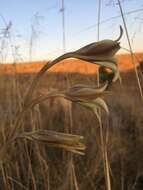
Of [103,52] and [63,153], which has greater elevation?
[103,52]

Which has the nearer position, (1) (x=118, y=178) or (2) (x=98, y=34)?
(2) (x=98, y=34)

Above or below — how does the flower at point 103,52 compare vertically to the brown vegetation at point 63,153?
above

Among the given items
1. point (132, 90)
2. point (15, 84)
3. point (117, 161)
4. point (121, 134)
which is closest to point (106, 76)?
point (15, 84)

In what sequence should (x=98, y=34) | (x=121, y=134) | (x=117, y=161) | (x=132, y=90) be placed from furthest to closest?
(x=132, y=90) → (x=121, y=134) → (x=117, y=161) → (x=98, y=34)

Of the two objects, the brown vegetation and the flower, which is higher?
the flower

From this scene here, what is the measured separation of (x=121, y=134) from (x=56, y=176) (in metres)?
0.80

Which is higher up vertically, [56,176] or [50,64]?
[50,64]

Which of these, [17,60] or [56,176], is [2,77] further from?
[56,176]

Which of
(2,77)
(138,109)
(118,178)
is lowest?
(118,178)

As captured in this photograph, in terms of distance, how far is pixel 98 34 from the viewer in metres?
1.35

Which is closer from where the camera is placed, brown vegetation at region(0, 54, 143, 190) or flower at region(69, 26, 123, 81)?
flower at region(69, 26, 123, 81)

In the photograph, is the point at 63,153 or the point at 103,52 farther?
the point at 63,153

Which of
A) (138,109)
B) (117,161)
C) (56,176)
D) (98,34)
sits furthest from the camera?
(138,109)

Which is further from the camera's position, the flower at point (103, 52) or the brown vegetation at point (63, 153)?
the brown vegetation at point (63, 153)
